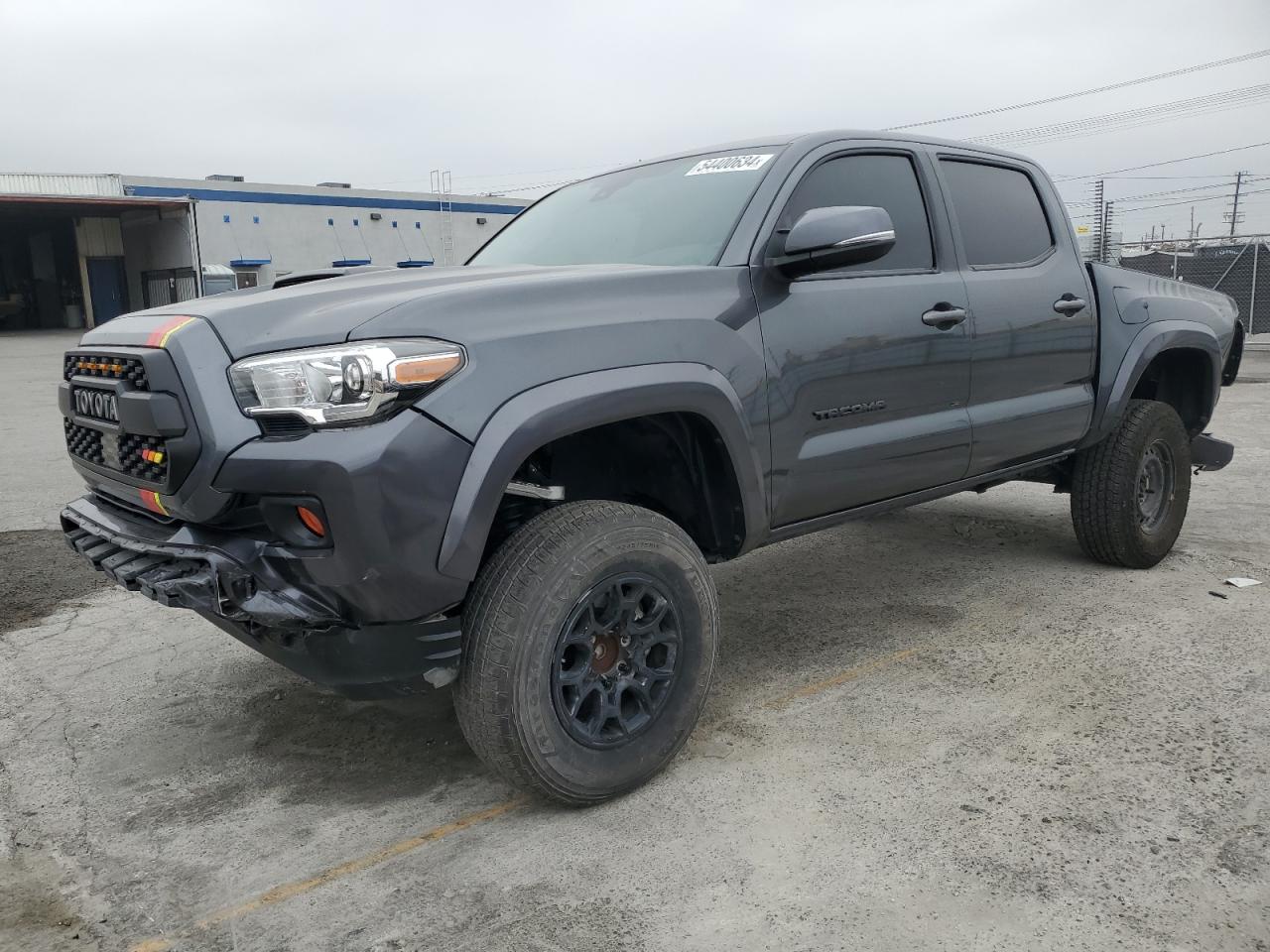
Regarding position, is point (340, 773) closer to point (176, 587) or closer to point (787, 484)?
point (176, 587)

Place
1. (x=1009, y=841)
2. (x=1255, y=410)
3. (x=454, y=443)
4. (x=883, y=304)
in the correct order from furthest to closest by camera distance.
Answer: (x=1255, y=410) → (x=883, y=304) → (x=1009, y=841) → (x=454, y=443)

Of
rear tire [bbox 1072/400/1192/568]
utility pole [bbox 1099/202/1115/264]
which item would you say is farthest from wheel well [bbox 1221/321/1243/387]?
utility pole [bbox 1099/202/1115/264]

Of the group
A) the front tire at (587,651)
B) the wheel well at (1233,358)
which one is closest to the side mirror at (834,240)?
the front tire at (587,651)

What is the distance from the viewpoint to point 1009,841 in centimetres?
260

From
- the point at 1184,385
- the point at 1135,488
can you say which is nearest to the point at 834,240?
the point at 1135,488

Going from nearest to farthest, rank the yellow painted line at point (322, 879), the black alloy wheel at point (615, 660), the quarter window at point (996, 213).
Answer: the yellow painted line at point (322, 879) → the black alloy wheel at point (615, 660) → the quarter window at point (996, 213)

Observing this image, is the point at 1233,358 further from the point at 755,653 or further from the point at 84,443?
the point at 84,443

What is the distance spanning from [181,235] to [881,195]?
32.9 metres

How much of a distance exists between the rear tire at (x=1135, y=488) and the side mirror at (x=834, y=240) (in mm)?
2261

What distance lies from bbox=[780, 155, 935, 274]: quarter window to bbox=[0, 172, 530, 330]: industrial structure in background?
28.8 metres

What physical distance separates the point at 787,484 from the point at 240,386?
1.64 m

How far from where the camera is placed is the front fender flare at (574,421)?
245cm

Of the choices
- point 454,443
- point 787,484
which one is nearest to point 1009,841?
point 787,484

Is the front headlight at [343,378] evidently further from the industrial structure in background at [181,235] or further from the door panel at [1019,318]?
the industrial structure in background at [181,235]
